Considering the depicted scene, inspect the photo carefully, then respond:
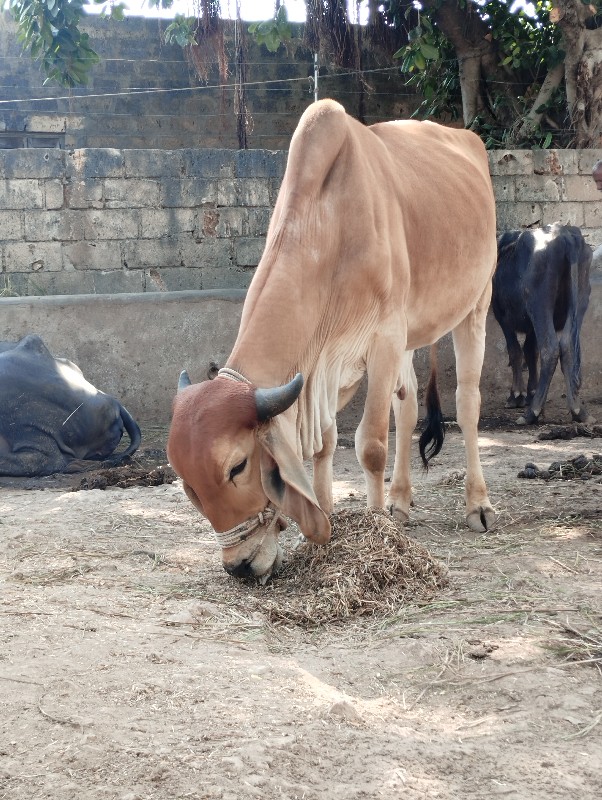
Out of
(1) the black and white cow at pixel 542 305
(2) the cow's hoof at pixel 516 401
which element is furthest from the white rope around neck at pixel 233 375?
(2) the cow's hoof at pixel 516 401

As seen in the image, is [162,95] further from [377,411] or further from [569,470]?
[377,411]

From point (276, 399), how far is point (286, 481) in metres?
0.29

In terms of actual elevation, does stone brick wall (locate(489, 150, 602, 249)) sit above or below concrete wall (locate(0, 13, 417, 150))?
below

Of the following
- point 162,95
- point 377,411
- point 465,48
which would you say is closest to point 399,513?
point 377,411

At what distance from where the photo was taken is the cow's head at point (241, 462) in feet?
10.7

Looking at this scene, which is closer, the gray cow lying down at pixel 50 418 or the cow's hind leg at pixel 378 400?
the cow's hind leg at pixel 378 400

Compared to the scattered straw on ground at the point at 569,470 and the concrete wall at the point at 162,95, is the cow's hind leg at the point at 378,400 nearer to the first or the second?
the scattered straw on ground at the point at 569,470

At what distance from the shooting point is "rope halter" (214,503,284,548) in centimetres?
344

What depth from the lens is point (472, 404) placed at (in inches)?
205

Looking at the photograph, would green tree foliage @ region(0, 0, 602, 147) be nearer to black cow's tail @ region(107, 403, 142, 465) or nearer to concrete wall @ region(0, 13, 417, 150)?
concrete wall @ region(0, 13, 417, 150)

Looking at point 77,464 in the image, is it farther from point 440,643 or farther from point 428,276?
point 440,643

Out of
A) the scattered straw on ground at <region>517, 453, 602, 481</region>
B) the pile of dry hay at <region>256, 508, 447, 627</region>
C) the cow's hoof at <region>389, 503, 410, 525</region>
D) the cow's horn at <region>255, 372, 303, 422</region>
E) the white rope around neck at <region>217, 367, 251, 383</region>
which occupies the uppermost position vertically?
the white rope around neck at <region>217, 367, 251, 383</region>

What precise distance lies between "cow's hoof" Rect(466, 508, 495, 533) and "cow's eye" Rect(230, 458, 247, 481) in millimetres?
1786

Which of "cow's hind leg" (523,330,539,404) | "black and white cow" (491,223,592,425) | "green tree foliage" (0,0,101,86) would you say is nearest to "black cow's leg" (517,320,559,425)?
"black and white cow" (491,223,592,425)
